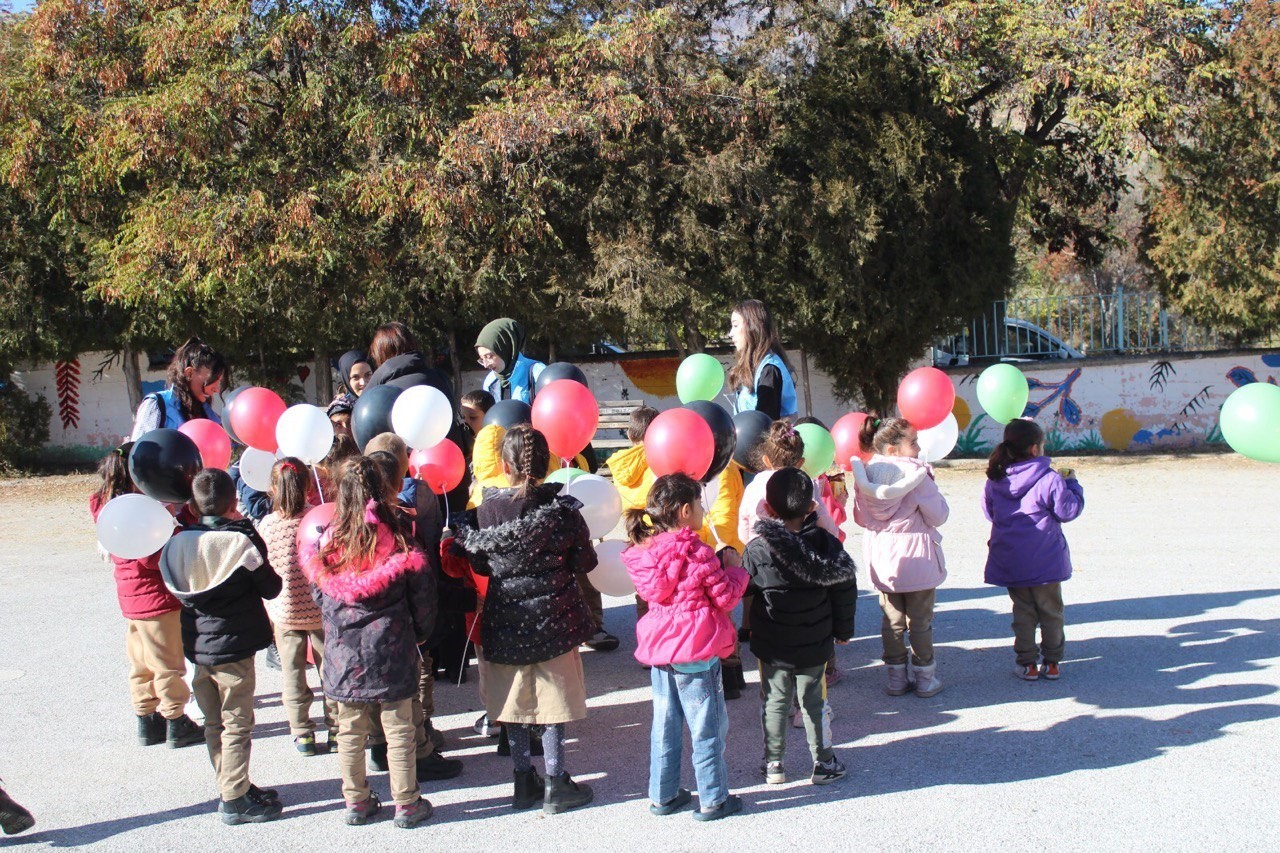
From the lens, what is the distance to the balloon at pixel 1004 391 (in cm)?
521

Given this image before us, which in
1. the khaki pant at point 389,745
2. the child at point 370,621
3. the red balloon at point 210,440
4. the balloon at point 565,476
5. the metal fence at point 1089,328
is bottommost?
the khaki pant at point 389,745

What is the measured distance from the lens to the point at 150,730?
458 centimetres

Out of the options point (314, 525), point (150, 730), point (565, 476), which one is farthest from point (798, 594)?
point (150, 730)

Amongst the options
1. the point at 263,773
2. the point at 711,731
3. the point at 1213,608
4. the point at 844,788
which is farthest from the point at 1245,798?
the point at 263,773

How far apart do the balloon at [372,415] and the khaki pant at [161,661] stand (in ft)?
3.61

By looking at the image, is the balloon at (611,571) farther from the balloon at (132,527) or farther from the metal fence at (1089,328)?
the metal fence at (1089,328)

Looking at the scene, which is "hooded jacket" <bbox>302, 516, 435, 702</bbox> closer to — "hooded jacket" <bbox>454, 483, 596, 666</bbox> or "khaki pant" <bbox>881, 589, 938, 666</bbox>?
"hooded jacket" <bbox>454, 483, 596, 666</bbox>

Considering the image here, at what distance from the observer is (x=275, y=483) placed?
4129 millimetres

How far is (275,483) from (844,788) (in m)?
2.47

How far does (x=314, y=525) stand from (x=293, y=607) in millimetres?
631

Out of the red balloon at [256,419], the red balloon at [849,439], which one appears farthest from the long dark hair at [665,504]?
the red balloon at [256,419]

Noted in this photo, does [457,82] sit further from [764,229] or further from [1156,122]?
[1156,122]

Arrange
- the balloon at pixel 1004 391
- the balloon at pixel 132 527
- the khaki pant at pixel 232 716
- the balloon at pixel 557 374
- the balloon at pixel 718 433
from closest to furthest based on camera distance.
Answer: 1. the khaki pant at pixel 232 716
2. the balloon at pixel 132 527
3. the balloon at pixel 718 433
4. the balloon at pixel 1004 391
5. the balloon at pixel 557 374

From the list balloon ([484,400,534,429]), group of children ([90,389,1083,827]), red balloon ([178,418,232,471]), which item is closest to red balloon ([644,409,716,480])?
group of children ([90,389,1083,827])
